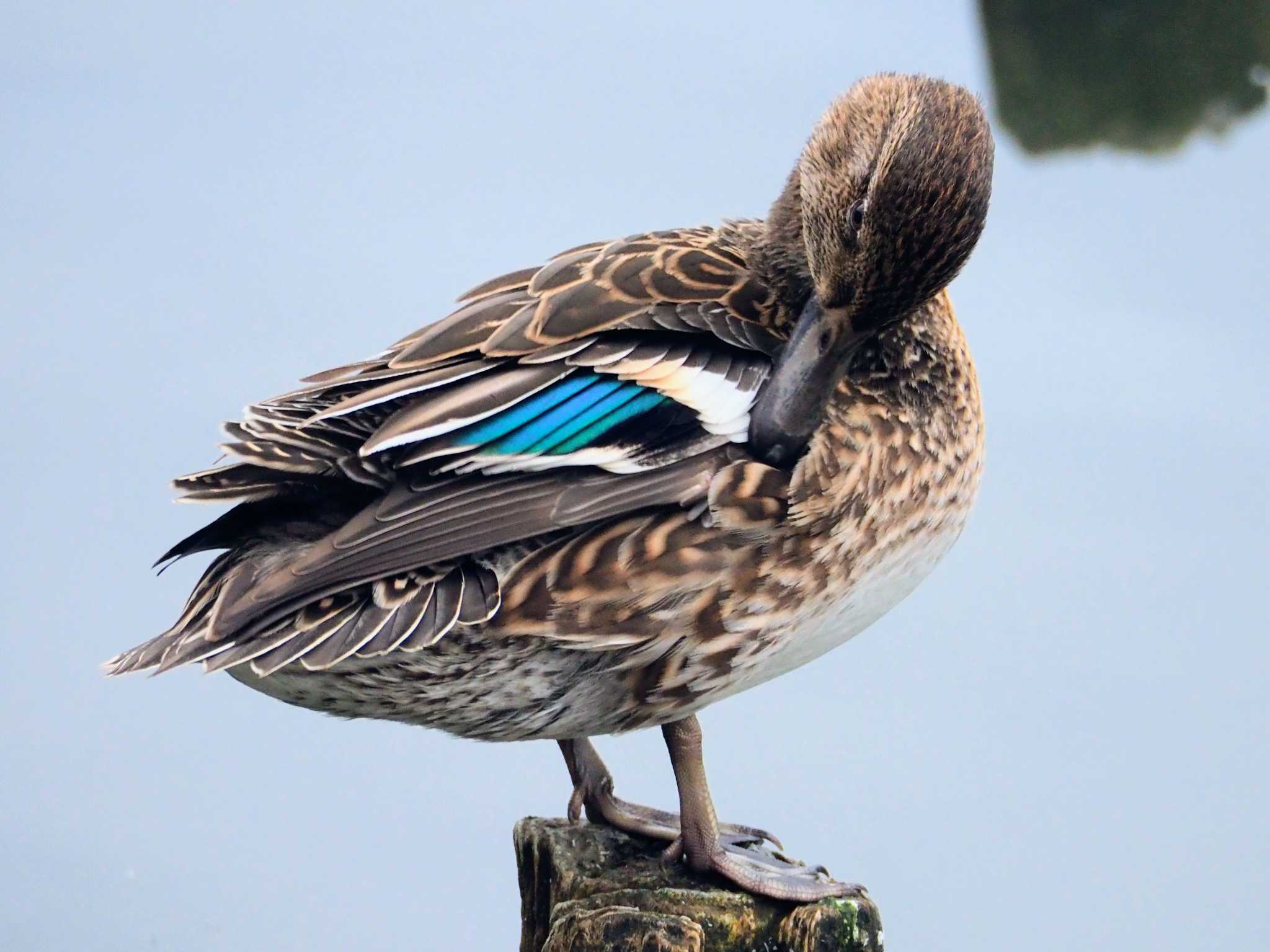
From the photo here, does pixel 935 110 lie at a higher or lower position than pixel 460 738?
higher

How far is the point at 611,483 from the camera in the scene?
3.69 metres

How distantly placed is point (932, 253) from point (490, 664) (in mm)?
1237

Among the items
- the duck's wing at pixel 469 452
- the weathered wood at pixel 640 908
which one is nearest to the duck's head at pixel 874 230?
the duck's wing at pixel 469 452

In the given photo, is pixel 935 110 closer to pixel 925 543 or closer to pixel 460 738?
pixel 925 543

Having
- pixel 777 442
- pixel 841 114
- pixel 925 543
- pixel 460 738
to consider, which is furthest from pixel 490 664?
pixel 841 114

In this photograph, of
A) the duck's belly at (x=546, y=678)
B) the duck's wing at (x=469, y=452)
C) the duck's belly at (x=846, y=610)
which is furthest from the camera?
the duck's belly at (x=846, y=610)

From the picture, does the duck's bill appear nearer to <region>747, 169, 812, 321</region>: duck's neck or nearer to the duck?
the duck

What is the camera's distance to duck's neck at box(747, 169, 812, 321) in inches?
155

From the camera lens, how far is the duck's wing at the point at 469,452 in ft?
11.8

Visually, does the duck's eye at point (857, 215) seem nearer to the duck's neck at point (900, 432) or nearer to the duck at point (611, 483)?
the duck at point (611, 483)

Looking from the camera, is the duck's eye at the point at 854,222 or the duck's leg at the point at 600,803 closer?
the duck's eye at the point at 854,222

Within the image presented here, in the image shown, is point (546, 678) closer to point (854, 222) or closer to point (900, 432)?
point (900, 432)

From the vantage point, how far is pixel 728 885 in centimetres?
407

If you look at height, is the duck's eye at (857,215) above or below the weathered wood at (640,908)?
above
